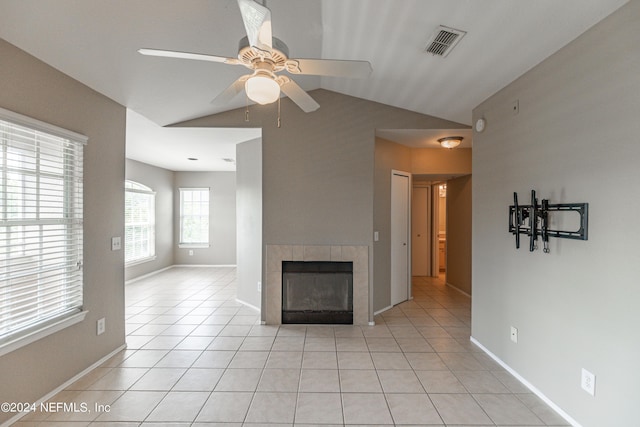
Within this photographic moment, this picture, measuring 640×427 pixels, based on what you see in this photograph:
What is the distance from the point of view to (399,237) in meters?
4.66

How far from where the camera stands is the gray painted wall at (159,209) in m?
6.21

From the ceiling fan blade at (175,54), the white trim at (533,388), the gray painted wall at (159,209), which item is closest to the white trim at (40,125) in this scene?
the ceiling fan blade at (175,54)

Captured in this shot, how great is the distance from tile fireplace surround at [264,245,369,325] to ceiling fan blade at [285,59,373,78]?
2355 millimetres

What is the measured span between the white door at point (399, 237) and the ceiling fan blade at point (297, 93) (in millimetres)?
2626

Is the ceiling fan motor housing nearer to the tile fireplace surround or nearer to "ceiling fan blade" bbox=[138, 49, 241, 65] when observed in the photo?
"ceiling fan blade" bbox=[138, 49, 241, 65]

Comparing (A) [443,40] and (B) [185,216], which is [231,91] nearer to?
(A) [443,40]

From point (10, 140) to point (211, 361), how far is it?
237 cm

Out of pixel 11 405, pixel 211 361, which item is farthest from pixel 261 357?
pixel 11 405

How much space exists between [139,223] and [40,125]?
4.76 meters

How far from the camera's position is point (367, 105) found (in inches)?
147

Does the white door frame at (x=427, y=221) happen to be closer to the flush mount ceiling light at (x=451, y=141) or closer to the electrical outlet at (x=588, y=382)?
the flush mount ceiling light at (x=451, y=141)

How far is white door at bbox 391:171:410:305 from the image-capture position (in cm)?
452

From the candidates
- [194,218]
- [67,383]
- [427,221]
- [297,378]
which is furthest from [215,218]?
[297,378]

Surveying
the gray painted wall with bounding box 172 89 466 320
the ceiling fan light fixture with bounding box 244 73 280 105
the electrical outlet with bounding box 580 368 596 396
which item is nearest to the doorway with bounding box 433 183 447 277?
Result: the gray painted wall with bounding box 172 89 466 320
